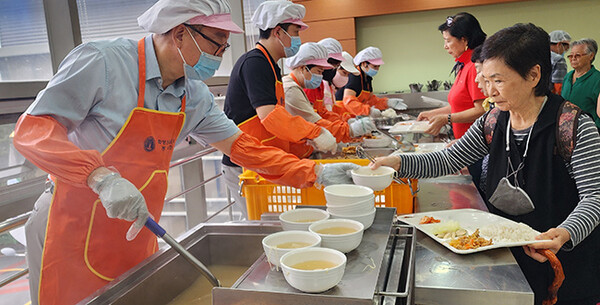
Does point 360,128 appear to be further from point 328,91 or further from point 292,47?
point 328,91

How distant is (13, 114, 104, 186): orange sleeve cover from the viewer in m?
1.14

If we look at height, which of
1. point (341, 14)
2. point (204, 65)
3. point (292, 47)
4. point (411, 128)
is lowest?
point (411, 128)

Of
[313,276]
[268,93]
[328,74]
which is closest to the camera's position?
[313,276]

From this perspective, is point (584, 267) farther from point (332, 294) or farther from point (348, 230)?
point (332, 294)

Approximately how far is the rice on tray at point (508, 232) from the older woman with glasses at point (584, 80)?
144 inches

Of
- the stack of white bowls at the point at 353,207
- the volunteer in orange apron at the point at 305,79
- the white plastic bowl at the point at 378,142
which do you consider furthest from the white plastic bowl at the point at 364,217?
the volunteer in orange apron at the point at 305,79

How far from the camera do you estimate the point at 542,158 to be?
1.48m

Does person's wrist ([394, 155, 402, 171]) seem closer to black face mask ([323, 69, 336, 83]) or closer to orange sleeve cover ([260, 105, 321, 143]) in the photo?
orange sleeve cover ([260, 105, 321, 143])

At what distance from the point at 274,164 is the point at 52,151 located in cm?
84

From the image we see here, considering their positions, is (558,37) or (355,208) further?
(558,37)

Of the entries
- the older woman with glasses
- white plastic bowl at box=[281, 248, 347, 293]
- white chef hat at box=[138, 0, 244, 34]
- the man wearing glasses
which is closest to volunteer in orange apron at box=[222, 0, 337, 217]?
white chef hat at box=[138, 0, 244, 34]

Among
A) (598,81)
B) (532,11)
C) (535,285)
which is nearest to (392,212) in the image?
(535,285)

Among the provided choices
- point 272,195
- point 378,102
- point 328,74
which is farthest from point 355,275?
point 378,102

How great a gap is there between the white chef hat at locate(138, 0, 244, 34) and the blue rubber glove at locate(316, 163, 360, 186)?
0.67m
